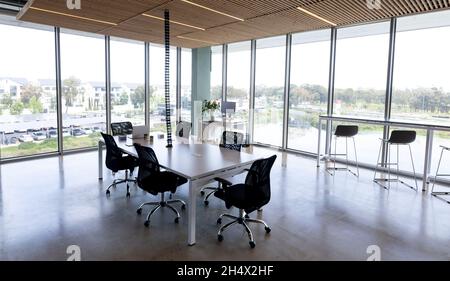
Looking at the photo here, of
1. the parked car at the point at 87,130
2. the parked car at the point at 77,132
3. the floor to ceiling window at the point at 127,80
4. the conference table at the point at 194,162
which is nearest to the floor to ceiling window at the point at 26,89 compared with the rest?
the parked car at the point at 77,132

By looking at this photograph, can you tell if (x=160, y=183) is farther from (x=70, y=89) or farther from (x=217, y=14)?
(x=70, y=89)

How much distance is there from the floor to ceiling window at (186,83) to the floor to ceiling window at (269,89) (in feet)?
8.20

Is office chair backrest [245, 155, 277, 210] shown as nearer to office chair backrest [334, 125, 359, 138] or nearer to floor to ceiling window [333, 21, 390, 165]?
office chair backrest [334, 125, 359, 138]

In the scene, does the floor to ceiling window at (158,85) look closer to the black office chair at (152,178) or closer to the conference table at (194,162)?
the conference table at (194,162)

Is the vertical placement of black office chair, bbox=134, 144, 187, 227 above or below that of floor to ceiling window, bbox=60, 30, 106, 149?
below

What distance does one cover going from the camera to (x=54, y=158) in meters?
7.43

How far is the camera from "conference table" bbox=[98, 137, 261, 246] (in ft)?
11.3

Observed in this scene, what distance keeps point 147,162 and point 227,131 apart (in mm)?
1711

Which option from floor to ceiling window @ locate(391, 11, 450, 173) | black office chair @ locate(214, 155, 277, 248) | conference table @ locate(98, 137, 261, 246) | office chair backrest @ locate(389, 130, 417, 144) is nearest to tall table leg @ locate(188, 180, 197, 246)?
conference table @ locate(98, 137, 261, 246)

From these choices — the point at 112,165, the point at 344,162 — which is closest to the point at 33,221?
the point at 112,165

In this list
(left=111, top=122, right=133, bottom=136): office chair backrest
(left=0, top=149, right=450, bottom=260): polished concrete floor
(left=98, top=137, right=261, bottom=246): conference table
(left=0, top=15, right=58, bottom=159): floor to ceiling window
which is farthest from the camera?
(left=0, top=15, right=58, bottom=159): floor to ceiling window

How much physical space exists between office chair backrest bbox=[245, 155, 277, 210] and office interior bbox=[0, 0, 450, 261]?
0.7 inches

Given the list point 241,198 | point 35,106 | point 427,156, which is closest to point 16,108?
point 35,106
